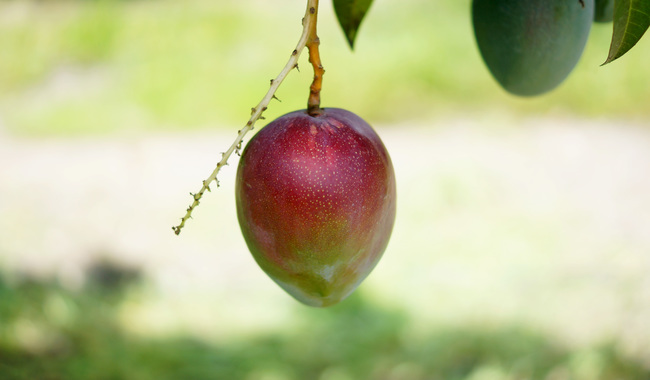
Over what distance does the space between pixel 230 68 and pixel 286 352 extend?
2171 millimetres

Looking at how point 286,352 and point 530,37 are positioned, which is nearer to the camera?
point 530,37

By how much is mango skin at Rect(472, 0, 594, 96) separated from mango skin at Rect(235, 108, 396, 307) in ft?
0.86

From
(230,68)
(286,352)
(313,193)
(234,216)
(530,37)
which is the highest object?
(230,68)

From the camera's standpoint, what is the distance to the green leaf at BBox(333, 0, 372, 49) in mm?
646

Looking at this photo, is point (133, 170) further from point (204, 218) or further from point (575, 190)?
point (575, 190)

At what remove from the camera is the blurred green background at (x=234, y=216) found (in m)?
1.95

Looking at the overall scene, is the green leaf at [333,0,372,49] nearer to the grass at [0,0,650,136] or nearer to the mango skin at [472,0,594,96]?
the mango skin at [472,0,594,96]

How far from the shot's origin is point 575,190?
2836 millimetres

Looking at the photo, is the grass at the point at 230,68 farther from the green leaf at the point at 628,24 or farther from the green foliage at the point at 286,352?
the green leaf at the point at 628,24

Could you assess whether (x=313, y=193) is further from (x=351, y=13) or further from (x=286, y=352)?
(x=286, y=352)

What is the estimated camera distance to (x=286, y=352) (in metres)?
1.98

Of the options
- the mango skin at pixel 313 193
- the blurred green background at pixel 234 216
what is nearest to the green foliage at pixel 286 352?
the blurred green background at pixel 234 216

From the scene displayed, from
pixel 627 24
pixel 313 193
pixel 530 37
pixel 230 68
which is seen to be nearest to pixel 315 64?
pixel 313 193

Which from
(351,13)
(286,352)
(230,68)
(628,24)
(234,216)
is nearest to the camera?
(628,24)
